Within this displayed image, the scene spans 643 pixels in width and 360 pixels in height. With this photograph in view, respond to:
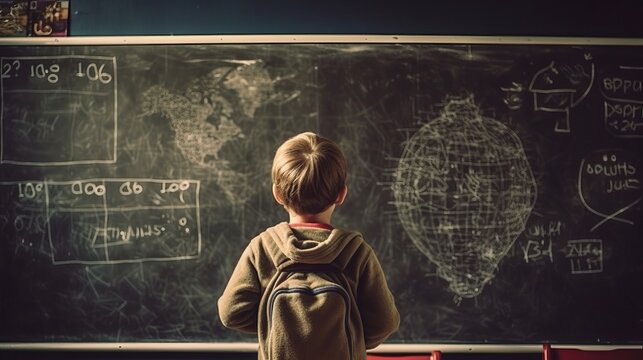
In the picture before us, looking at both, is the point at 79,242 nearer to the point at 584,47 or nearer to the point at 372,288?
the point at 372,288

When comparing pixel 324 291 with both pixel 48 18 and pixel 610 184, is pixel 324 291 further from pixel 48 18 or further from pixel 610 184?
pixel 48 18

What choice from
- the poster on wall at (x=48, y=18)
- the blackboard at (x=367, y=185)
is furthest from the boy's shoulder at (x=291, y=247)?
the poster on wall at (x=48, y=18)

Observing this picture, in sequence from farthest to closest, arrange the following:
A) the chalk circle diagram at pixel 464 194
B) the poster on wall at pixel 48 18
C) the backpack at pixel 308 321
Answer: the poster on wall at pixel 48 18
the chalk circle diagram at pixel 464 194
the backpack at pixel 308 321

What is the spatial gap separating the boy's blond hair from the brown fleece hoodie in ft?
→ 0.23

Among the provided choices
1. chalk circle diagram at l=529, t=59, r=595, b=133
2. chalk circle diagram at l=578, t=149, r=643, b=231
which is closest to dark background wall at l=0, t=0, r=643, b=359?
chalk circle diagram at l=529, t=59, r=595, b=133

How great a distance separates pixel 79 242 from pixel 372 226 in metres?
1.30

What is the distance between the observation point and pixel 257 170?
248cm

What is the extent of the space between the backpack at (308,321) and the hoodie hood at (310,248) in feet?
0.16

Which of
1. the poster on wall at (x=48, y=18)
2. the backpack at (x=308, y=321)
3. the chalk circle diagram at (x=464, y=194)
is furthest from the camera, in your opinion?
the poster on wall at (x=48, y=18)

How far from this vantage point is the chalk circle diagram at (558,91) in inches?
97.8

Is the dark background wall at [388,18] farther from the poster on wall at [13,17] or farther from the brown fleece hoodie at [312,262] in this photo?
the brown fleece hoodie at [312,262]

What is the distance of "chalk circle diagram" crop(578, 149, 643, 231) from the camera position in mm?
2463

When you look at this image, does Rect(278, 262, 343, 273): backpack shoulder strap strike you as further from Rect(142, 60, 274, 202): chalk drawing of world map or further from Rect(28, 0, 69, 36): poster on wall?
Rect(28, 0, 69, 36): poster on wall

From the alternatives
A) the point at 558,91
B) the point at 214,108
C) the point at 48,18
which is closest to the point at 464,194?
the point at 558,91
